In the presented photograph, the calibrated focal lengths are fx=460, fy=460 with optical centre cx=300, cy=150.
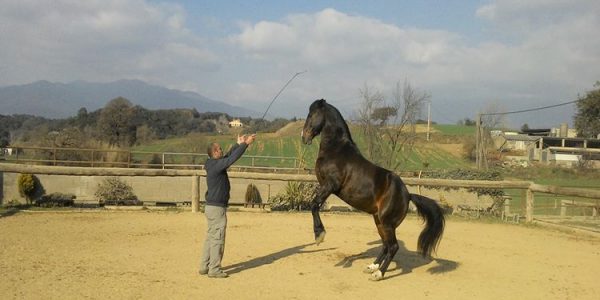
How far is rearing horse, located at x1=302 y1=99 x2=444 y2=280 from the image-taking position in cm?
562

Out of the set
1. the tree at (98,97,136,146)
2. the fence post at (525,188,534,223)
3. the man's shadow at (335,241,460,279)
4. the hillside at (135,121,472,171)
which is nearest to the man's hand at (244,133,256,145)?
the man's shadow at (335,241,460,279)

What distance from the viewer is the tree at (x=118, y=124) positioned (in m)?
39.2

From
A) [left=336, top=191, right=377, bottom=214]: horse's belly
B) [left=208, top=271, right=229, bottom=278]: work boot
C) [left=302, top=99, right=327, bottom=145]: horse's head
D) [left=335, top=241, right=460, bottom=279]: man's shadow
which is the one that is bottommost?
[left=335, top=241, right=460, bottom=279]: man's shadow

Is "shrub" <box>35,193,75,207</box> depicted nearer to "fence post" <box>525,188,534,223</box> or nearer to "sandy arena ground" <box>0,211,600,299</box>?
"sandy arena ground" <box>0,211,600,299</box>

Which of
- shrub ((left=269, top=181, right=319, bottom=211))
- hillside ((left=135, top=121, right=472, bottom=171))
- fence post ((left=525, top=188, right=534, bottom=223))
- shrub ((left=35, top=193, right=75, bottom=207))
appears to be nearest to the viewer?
shrub ((left=35, top=193, right=75, bottom=207))

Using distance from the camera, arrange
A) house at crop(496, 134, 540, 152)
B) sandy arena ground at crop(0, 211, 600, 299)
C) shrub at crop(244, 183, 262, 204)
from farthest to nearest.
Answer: house at crop(496, 134, 540, 152) → shrub at crop(244, 183, 262, 204) → sandy arena ground at crop(0, 211, 600, 299)

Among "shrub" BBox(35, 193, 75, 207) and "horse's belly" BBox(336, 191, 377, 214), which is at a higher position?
"horse's belly" BBox(336, 191, 377, 214)

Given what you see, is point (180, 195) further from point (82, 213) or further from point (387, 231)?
point (387, 231)

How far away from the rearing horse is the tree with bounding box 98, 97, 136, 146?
3498cm

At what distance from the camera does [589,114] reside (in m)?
31.5

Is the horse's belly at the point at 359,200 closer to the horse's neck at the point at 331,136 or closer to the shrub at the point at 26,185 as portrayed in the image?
the horse's neck at the point at 331,136

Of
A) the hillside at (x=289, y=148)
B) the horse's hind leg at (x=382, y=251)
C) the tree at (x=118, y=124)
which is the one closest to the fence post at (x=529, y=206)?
the horse's hind leg at (x=382, y=251)

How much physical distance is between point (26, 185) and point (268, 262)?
31.6 ft

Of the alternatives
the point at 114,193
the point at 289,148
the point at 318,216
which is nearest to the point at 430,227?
the point at 318,216
